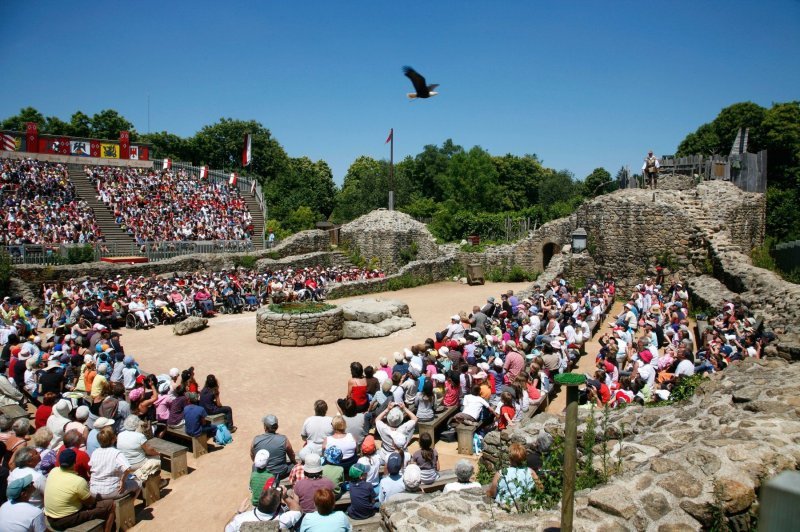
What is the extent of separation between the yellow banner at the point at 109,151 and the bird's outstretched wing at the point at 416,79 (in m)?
34.0

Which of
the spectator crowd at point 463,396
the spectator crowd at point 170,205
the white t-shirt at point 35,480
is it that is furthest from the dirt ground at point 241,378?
the spectator crowd at point 170,205

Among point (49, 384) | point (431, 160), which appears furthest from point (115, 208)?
point (431, 160)

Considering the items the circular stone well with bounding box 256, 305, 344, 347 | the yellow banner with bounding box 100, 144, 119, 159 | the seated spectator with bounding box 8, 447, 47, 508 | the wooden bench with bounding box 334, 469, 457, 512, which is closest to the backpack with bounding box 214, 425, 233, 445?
the seated spectator with bounding box 8, 447, 47, 508

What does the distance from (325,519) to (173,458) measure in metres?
3.75

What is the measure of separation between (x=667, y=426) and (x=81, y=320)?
12.8 metres

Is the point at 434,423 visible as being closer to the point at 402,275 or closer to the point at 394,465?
the point at 394,465

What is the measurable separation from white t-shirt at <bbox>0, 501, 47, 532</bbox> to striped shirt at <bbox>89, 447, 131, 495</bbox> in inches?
30.3

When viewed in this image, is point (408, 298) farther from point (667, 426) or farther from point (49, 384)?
point (667, 426)

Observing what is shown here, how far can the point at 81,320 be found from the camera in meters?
12.9

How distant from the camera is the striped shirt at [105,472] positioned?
596 centimetres

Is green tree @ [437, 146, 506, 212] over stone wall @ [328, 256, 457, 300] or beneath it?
over

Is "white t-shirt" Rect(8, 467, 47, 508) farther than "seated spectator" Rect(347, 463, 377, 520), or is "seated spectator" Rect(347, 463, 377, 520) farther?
"seated spectator" Rect(347, 463, 377, 520)

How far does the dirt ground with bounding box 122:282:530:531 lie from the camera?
693cm

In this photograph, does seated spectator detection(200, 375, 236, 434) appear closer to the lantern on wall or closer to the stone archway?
the lantern on wall
